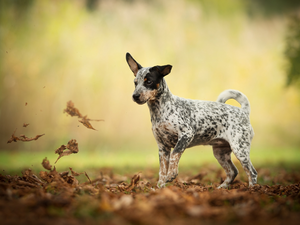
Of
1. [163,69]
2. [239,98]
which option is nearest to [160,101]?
[163,69]

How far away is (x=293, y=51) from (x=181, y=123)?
7863 millimetres

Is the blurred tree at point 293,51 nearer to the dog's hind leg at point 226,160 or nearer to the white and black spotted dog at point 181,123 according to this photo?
the white and black spotted dog at point 181,123

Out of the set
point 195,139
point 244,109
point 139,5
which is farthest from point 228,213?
point 139,5

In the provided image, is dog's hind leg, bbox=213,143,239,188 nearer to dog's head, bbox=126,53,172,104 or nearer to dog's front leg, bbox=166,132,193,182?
dog's front leg, bbox=166,132,193,182

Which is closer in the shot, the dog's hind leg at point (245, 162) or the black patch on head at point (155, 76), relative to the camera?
the black patch on head at point (155, 76)

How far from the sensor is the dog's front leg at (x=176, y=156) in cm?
366

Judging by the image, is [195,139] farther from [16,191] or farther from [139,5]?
[139,5]

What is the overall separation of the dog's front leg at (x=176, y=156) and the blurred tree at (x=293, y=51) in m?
7.18

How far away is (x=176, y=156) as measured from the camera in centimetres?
367

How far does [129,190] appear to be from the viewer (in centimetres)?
352

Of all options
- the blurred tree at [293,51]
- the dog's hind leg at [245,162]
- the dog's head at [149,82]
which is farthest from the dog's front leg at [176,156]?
the blurred tree at [293,51]

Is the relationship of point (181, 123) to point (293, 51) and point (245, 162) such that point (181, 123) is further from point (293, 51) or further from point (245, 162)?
point (293, 51)

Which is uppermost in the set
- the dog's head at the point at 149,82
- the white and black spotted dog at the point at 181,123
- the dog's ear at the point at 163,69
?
the dog's ear at the point at 163,69

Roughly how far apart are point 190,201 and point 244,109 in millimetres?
2674
